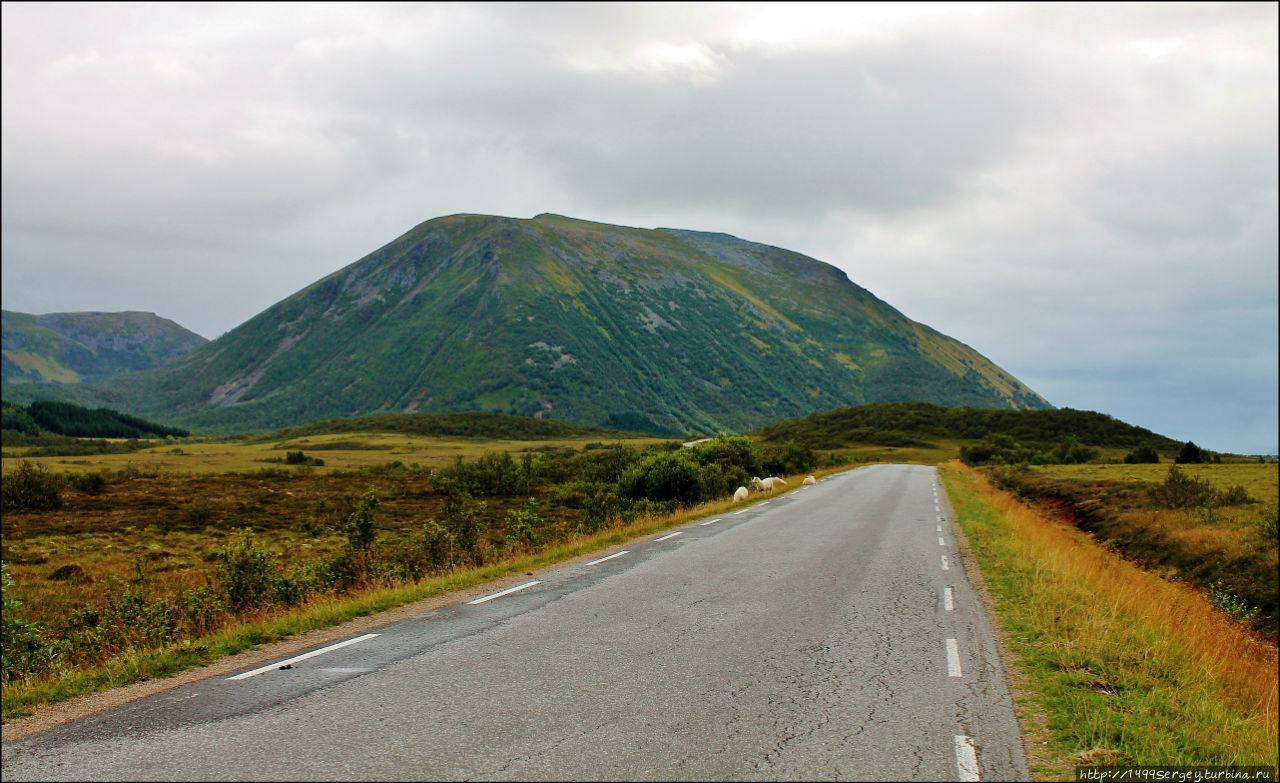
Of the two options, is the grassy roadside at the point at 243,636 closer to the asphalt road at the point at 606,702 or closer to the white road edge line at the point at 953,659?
the asphalt road at the point at 606,702

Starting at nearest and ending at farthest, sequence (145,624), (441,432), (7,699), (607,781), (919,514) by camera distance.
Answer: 1. (607,781)
2. (7,699)
3. (145,624)
4. (919,514)
5. (441,432)

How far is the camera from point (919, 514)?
81.7 feet

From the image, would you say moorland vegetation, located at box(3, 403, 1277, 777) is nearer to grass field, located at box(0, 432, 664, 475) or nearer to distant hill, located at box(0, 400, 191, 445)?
grass field, located at box(0, 432, 664, 475)

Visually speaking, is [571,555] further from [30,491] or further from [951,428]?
[951,428]

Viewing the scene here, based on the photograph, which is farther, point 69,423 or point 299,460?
point 69,423

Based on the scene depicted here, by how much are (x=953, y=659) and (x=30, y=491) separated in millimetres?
42694

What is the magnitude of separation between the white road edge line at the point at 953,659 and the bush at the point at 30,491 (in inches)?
1625

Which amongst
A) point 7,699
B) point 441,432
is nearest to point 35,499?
point 7,699

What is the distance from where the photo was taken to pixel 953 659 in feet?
25.3

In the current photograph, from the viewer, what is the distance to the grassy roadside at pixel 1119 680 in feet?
18.0

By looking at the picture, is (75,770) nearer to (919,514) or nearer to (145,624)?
(145,624)

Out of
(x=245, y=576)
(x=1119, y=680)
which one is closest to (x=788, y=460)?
(x=245, y=576)

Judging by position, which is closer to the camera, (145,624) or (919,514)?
(145,624)

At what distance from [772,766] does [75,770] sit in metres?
4.58
